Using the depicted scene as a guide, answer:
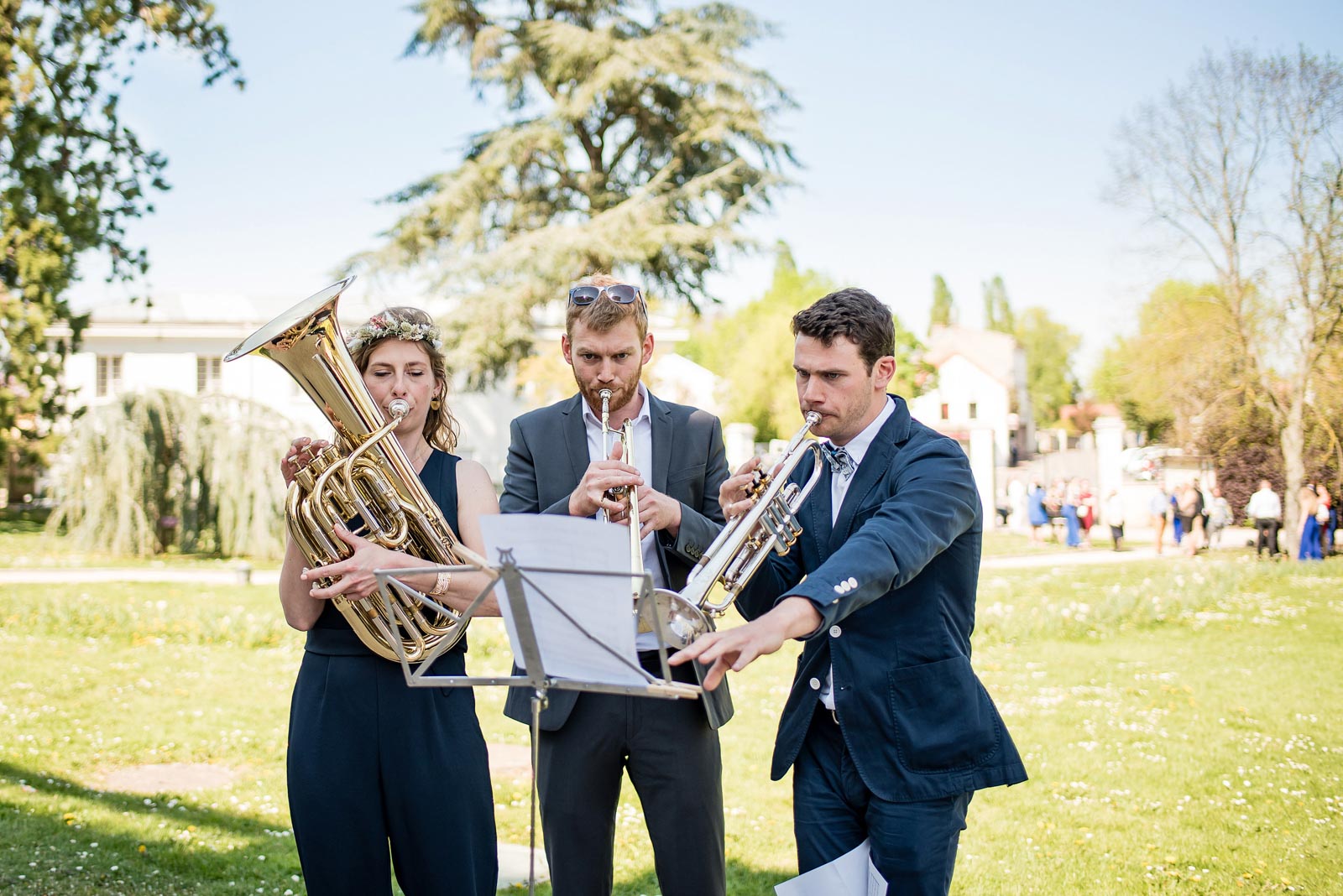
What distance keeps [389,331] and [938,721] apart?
6.04ft

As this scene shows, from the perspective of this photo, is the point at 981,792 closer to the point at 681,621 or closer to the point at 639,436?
the point at 639,436

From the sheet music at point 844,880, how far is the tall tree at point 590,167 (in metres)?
19.7

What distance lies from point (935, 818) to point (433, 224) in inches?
909

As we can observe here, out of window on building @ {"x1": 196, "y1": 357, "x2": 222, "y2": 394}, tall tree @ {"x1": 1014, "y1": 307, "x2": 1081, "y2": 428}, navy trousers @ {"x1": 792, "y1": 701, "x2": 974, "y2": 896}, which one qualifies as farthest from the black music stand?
tall tree @ {"x1": 1014, "y1": 307, "x2": 1081, "y2": 428}

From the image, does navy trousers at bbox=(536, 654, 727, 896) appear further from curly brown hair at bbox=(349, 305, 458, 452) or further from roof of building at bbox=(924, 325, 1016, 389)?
roof of building at bbox=(924, 325, 1016, 389)

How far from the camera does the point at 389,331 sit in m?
3.01

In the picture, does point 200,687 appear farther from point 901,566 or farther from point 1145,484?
point 1145,484

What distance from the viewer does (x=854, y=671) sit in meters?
2.72

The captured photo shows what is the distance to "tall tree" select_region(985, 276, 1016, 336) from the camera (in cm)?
9562

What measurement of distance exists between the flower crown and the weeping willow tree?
16.7 m

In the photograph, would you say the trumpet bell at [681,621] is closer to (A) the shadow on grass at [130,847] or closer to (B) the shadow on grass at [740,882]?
(B) the shadow on grass at [740,882]

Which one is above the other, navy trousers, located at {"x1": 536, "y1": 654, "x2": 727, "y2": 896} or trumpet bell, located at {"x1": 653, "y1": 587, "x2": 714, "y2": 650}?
trumpet bell, located at {"x1": 653, "y1": 587, "x2": 714, "y2": 650}

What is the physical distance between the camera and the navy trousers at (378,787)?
9.07 ft

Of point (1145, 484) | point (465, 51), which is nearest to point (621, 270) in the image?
point (465, 51)
